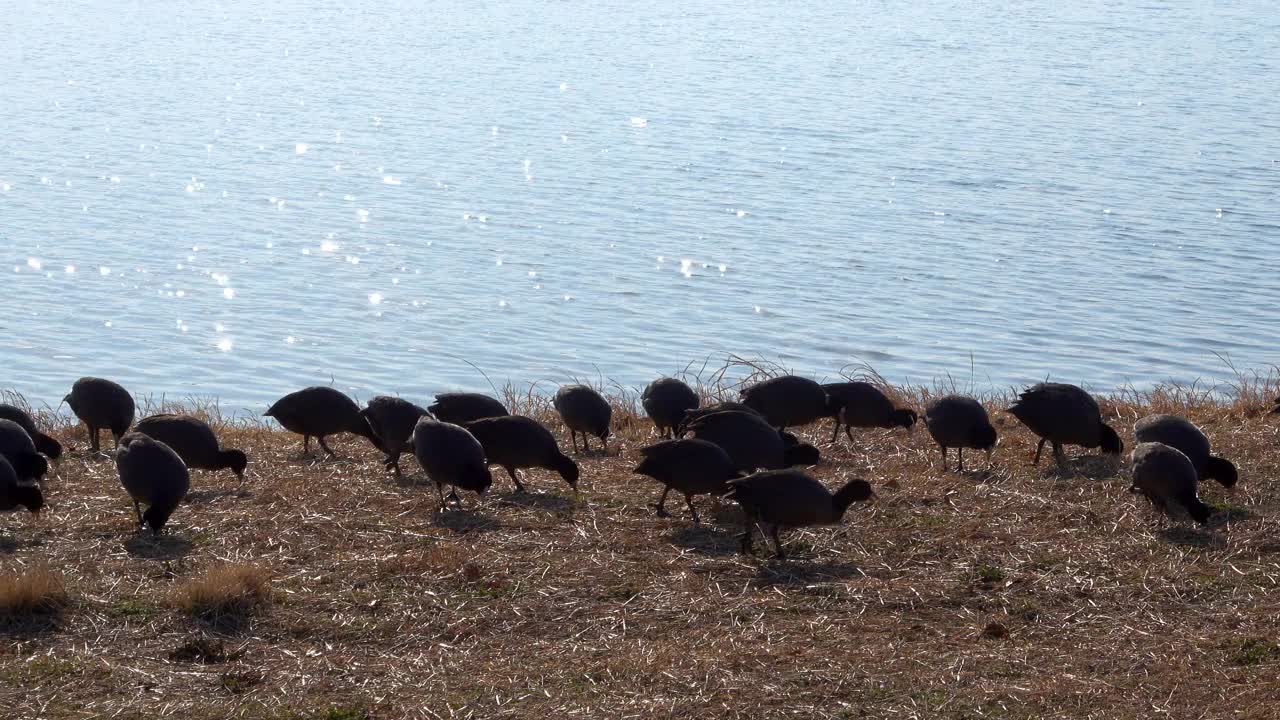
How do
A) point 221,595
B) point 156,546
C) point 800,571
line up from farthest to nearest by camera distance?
point 156,546, point 800,571, point 221,595

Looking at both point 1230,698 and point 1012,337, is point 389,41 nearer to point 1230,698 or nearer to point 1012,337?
point 1012,337

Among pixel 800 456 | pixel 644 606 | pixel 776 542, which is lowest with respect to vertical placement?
pixel 644 606

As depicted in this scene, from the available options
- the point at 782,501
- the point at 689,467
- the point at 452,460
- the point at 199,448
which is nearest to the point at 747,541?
the point at 782,501

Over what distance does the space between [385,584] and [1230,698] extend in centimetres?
428

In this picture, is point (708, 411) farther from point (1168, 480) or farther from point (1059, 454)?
point (1168, 480)

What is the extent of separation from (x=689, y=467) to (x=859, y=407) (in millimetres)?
2992

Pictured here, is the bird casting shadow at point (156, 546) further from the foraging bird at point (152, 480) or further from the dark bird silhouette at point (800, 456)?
the dark bird silhouette at point (800, 456)

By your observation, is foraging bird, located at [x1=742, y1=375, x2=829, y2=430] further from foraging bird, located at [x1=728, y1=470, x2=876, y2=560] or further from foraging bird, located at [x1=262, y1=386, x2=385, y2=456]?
foraging bird, located at [x1=728, y1=470, x2=876, y2=560]

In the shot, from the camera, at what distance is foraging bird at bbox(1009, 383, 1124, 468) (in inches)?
448

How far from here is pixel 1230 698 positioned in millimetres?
7000

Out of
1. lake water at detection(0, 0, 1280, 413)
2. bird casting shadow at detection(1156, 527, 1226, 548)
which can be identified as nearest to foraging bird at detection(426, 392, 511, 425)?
bird casting shadow at detection(1156, 527, 1226, 548)

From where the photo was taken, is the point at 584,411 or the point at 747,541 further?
the point at 584,411

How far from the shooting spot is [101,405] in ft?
39.8

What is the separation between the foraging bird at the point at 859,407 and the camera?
482 inches
